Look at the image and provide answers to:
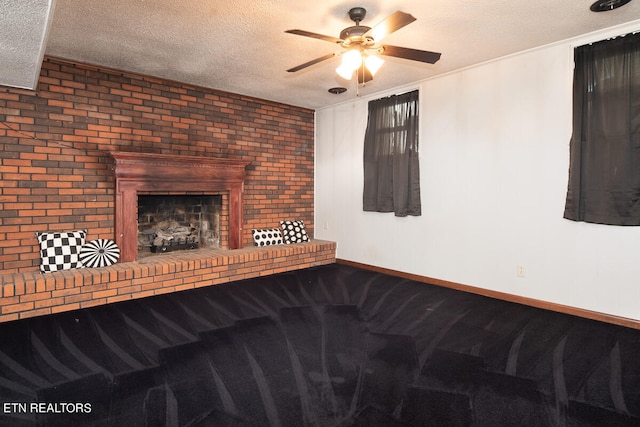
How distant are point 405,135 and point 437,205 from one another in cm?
101

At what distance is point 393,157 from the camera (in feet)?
15.6

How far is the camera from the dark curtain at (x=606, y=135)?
2.92 meters

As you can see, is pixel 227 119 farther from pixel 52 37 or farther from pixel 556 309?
pixel 556 309

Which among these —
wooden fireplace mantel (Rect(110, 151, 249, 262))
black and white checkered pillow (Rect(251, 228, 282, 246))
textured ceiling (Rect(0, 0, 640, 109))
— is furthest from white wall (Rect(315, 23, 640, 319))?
wooden fireplace mantel (Rect(110, 151, 249, 262))

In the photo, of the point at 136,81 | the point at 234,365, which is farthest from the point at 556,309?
the point at 136,81

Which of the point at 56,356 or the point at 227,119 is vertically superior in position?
the point at 227,119

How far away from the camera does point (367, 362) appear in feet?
7.91

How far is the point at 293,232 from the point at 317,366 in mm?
3302

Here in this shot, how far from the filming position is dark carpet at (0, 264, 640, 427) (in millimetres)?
1867

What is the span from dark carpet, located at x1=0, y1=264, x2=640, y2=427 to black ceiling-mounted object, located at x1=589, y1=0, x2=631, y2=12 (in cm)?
250

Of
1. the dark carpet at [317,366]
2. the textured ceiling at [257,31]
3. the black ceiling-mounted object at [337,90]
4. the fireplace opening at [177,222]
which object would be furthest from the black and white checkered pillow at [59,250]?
the black ceiling-mounted object at [337,90]

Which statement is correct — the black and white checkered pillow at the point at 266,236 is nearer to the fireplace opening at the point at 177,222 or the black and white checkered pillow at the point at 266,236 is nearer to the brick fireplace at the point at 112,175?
A: the brick fireplace at the point at 112,175

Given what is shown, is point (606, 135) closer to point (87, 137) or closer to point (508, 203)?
point (508, 203)

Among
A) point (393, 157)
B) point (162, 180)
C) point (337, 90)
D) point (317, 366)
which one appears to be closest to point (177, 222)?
point (162, 180)
